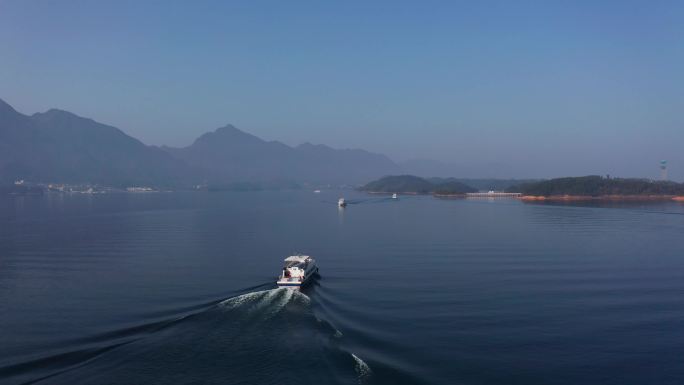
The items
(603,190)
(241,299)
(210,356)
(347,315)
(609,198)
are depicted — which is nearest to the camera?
(210,356)

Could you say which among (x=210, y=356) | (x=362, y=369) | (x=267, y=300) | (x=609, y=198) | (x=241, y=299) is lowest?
(x=362, y=369)

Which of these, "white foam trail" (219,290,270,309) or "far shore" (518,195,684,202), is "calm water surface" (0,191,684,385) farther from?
"far shore" (518,195,684,202)

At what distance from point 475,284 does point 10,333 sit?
23792mm

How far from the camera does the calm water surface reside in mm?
15695

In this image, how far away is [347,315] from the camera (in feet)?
71.8

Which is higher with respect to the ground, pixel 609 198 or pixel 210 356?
pixel 609 198

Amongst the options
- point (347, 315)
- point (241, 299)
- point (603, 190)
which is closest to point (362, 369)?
point (347, 315)

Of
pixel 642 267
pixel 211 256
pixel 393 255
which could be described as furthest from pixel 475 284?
pixel 211 256

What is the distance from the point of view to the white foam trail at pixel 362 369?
15092 mm

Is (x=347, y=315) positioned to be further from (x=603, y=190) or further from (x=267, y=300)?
(x=603, y=190)

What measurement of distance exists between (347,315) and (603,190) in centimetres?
14715

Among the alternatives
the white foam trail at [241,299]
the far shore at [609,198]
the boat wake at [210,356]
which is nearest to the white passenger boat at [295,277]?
the white foam trail at [241,299]

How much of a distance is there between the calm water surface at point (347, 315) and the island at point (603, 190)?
104 meters

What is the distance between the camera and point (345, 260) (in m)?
36.9
